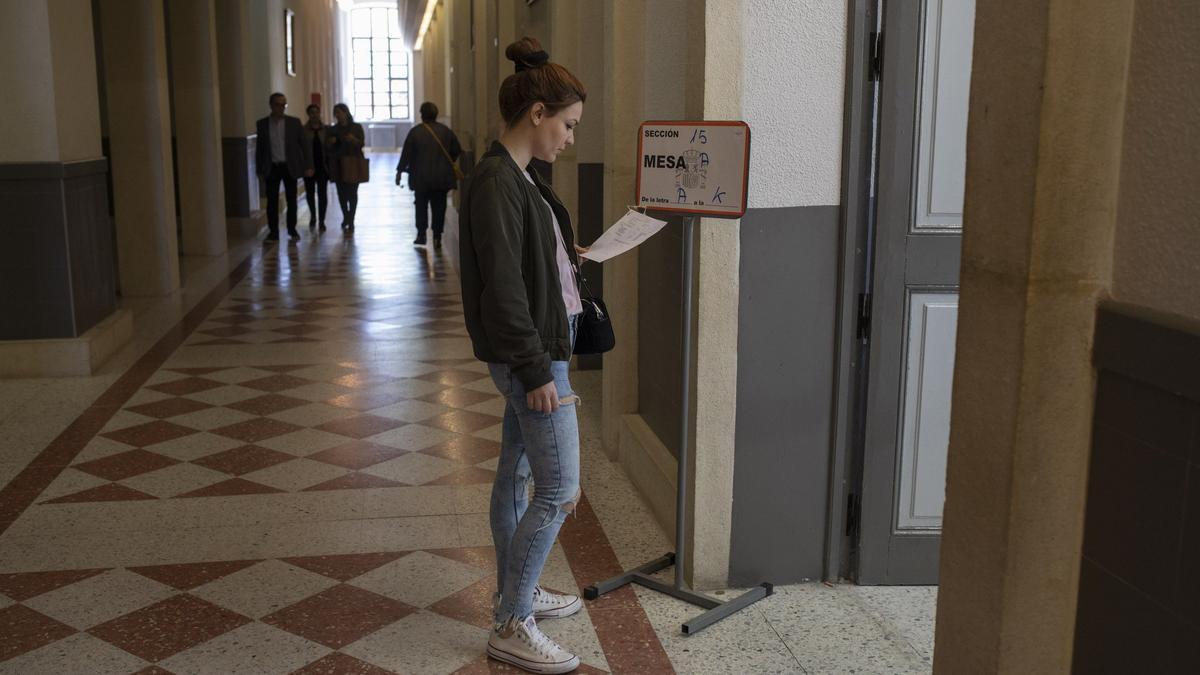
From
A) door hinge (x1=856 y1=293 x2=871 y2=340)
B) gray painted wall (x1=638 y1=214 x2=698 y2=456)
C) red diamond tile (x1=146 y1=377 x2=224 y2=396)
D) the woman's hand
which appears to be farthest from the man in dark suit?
the woman's hand

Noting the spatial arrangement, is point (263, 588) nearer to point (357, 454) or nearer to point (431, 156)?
point (357, 454)

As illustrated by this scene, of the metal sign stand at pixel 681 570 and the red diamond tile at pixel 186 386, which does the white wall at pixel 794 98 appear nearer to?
the metal sign stand at pixel 681 570

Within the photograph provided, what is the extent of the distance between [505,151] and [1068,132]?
4.48 feet

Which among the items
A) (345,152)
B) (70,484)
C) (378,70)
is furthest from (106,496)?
(378,70)

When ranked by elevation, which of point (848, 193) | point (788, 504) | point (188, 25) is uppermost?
point (188, 25)

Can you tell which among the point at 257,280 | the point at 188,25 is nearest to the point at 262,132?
the point at 188,25

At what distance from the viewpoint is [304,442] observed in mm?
5023

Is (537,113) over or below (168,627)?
over

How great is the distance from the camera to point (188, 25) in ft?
35.6

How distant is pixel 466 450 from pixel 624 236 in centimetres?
218

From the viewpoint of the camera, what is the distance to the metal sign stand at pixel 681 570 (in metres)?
3.16

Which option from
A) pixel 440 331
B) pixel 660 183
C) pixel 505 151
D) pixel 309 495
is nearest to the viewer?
pixel 505 151

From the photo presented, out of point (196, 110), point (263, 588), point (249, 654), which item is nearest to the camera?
point (249, 654)

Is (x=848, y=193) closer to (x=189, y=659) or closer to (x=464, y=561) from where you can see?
(x=464, y=561)
